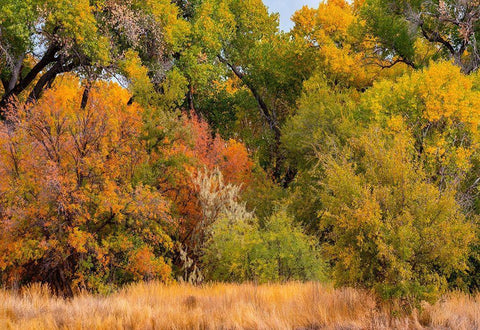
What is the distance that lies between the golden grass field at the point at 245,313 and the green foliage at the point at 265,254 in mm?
3015

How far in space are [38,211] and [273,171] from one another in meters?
18.5

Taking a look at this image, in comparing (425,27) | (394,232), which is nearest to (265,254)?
(394,232)

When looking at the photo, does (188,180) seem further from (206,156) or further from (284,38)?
(284,38)

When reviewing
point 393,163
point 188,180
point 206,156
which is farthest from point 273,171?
point 393,163

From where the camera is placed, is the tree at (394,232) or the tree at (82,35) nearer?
the tree at (394,232)

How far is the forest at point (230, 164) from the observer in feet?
27.2

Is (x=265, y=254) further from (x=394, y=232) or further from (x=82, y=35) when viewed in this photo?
(x=82, y=35)

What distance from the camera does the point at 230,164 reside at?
22.3 metres

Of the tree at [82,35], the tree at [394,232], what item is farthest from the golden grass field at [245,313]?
the tree at [82,35]

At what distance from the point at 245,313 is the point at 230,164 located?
14.7 metres

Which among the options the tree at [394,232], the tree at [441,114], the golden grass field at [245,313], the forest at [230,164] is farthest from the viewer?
the tree at [441,114]

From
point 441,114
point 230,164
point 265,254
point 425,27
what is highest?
point 425,27

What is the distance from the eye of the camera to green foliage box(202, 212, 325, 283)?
12734 mm

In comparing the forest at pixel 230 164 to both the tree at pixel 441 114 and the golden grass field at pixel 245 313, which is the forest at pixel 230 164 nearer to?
the tree at pixel 441 114
